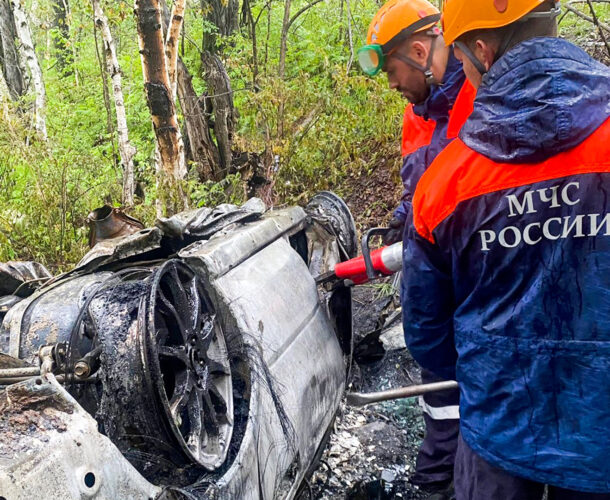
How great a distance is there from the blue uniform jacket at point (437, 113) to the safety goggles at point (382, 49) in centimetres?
23

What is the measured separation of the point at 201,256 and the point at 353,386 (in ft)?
6.35

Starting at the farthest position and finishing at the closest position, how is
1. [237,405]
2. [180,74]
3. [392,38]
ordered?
[180,74] < [392,38] < [237,405]

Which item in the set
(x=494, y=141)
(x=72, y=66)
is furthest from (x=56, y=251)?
(x=72, y=66)

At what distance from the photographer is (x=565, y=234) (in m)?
1.43

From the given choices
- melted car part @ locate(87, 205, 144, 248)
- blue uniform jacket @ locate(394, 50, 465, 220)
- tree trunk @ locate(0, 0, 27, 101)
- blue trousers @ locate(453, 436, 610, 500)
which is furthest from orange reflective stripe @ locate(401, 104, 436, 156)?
tree trunk @ locate(0, 0, 27, 101)

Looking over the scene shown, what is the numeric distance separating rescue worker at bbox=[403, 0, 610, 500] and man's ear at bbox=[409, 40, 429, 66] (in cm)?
132

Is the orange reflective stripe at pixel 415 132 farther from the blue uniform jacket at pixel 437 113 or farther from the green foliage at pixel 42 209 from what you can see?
the green foliage at pixel 42 209

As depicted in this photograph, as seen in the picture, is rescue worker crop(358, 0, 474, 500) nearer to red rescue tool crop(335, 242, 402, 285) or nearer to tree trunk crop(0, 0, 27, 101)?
red rescue tool crop(335, 242, 402, 285)

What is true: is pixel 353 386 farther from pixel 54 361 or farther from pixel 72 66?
pixel 72 66

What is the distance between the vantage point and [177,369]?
220 centimetres

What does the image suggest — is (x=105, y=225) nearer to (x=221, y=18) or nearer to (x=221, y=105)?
(x=221, y=105)

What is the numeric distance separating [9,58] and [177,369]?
11936 millimetres

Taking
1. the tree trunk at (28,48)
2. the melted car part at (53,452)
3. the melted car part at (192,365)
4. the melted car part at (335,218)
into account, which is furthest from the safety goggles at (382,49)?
the tree trunk at (28,48)

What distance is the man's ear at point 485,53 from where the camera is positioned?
1.62 m
